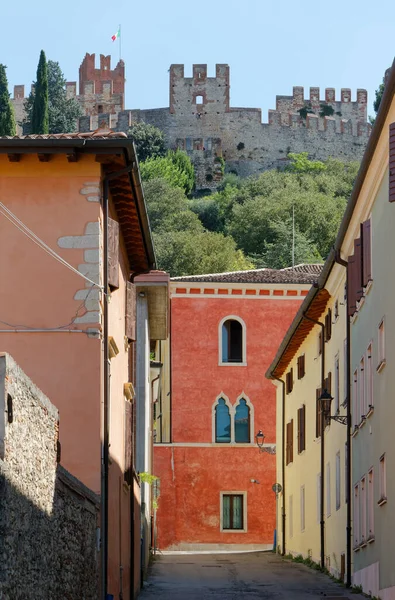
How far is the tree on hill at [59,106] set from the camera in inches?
4764

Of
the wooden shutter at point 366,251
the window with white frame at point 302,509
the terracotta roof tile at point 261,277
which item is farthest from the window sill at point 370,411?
the terracotta roof tile at point 261,277

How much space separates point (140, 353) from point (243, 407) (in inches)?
857

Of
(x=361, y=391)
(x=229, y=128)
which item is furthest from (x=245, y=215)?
(x=361, y=391)

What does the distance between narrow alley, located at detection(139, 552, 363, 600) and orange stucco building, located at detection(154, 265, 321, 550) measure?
11.3m

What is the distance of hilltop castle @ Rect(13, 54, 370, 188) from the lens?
125562 mm

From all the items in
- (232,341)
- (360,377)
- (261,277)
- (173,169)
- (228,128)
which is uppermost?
(228,128)

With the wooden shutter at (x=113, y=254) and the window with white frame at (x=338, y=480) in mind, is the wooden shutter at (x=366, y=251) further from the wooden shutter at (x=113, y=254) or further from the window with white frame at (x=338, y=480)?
the window with white frame at (x=338, y=480)

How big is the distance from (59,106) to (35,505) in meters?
114

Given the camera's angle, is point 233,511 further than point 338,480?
Yes

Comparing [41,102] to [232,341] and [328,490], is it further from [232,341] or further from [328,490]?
[328,490]

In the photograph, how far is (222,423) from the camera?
5122cm

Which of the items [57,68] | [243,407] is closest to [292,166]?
[57,68]

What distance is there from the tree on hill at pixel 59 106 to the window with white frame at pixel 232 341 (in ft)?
217

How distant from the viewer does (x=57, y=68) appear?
429 ft
